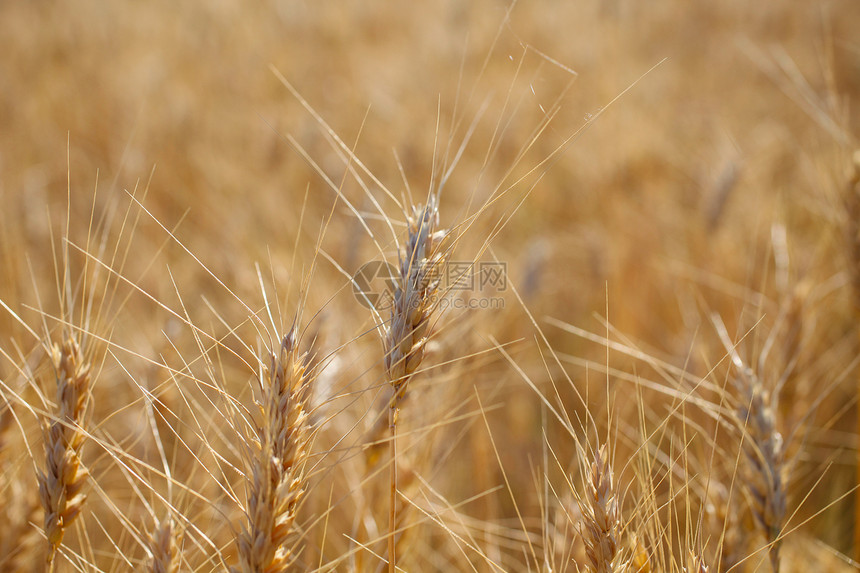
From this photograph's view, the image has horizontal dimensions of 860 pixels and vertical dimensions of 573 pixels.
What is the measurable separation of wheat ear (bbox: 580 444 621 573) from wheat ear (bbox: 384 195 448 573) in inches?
9.2

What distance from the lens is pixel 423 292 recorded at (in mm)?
650

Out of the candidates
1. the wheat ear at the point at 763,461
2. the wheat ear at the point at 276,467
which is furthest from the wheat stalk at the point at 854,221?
the wheat ear at the point at 276,467

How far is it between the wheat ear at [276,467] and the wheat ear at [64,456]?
269mm

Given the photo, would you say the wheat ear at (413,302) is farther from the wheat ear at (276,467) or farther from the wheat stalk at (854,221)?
the wheat stalk at (854,221)

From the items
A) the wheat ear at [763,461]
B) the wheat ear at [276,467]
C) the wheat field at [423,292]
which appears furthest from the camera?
the wheat ear at [763,461]

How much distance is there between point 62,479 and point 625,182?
2.17 meters

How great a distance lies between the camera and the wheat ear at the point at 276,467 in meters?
0.59

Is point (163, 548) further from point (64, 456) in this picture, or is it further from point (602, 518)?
point (602, 518)

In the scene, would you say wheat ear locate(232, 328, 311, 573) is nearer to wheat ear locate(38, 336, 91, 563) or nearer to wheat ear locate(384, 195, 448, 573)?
wheat ear locate(384, 195, 448, 573)

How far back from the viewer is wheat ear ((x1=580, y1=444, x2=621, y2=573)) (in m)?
0.64

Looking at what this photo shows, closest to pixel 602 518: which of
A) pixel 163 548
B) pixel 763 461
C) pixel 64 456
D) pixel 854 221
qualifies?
pixel 763 461

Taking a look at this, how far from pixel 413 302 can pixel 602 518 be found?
33 centimetres

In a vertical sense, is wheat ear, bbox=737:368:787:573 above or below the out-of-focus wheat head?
below

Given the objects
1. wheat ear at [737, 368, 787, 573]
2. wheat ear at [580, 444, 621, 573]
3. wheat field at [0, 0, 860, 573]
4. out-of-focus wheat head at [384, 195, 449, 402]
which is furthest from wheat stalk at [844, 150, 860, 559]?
out-of-focus wheat head at [384, 195, 449, 402]
